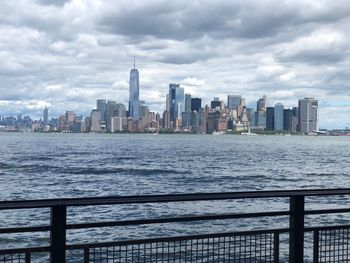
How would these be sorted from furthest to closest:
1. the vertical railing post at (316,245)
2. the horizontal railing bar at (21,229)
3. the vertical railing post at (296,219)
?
1. the vertical railing post at (316,245)
2. the vertical railing post at (296,219)
3. the horizontal railing bar at (21,229)

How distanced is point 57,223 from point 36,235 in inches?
731

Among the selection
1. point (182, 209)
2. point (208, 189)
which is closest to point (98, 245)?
point (182, 209)

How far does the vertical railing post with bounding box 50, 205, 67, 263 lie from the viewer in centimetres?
492

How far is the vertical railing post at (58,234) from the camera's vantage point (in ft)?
16.1

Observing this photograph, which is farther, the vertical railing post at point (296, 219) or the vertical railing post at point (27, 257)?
the vertical railing post at point (296, 219)

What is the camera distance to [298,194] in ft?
19.2

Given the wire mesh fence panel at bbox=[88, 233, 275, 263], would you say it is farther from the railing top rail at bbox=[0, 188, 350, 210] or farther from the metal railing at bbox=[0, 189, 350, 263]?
the railing top rail at bbox=[0, 188, 350, 210]

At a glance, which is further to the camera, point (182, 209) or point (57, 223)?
point (182, 209)

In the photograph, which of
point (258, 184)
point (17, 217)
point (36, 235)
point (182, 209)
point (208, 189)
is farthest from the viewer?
point (258, 184)

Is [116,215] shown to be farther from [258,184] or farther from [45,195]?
[258,184]

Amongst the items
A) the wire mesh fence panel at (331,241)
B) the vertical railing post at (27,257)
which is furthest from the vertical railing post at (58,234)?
the wire mesh fence panel at (331,241)

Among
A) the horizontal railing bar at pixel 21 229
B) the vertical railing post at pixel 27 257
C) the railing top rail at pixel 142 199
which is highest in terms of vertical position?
the railing top rail at pixel 142 199

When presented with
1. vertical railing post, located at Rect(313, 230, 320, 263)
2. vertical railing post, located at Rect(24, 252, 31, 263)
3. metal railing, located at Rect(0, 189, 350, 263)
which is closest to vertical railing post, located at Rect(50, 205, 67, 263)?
metal railing, located at Rect(0, 189, 350, 263)

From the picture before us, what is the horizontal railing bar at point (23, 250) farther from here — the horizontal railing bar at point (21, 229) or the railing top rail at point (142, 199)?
the railing top rail at point (142, 199)
